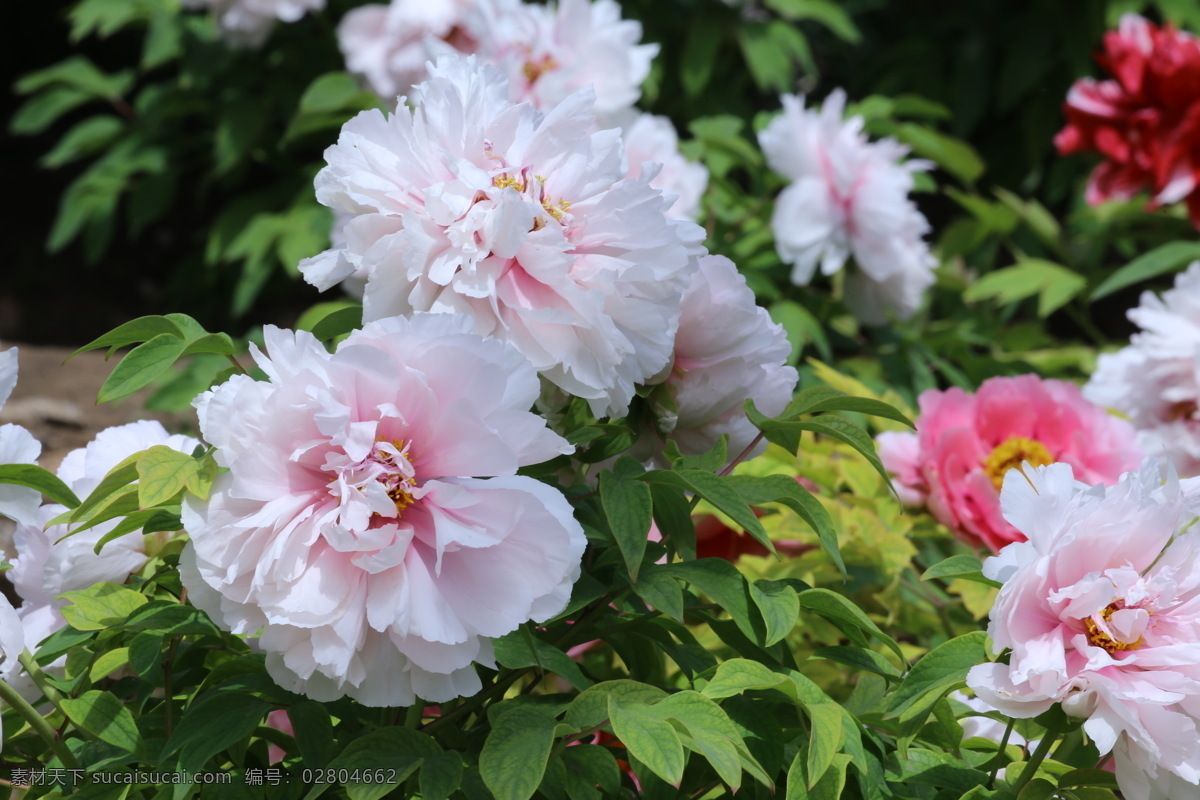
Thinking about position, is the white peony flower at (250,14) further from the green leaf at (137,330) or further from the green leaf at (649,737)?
the green leaf at (649,737)

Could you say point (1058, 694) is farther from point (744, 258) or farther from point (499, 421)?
point (744, 258)

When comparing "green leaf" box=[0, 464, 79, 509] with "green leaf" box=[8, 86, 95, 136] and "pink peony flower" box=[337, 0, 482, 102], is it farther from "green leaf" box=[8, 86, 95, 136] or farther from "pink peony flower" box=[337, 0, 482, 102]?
"green leaf" box=[8, 86, 95, 136]

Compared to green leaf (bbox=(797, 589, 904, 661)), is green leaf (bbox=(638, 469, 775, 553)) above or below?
above

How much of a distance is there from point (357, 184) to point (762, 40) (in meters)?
1.80

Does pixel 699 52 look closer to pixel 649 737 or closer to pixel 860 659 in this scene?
pixel 860 659

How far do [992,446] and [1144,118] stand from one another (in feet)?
3.14

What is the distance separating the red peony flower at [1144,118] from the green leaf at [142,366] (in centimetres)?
160

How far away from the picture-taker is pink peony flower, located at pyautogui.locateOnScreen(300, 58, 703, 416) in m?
0.59

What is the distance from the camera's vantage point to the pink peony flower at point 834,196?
142 cm

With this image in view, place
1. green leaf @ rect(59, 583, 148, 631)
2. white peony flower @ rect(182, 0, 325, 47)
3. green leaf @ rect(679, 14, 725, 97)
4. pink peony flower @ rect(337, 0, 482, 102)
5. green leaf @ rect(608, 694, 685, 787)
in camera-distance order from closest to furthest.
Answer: green leaf @ rect(608, 694, 685, 787)
green leaf @ rect(59, 583, 148, 631)
pink peony flower @ rect(337, 0, 482, 102)
white peony flower @ rect(182, 0, 325, 47)
green leaf @ rect(679, 14, 725, 97)

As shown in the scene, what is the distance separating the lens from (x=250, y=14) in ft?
6.68

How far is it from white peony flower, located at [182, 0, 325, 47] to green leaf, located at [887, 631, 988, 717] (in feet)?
5.74

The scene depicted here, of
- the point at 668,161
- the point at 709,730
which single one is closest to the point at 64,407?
the point at 668,161

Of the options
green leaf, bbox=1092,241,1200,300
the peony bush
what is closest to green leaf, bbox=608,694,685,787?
the peony bush
